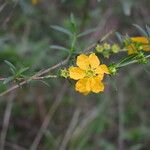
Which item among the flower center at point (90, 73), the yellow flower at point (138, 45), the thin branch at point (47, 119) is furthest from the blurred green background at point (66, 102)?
the flower center at point (90, 73)

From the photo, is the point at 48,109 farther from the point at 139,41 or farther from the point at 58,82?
the point at 139,41

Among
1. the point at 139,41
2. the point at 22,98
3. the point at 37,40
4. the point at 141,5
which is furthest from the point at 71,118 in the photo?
the point at 139,41

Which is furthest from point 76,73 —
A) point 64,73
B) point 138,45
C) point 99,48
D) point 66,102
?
point 66,102

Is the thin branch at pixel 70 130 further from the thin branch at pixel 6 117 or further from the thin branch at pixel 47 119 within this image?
the thin branch at pixel 6 117

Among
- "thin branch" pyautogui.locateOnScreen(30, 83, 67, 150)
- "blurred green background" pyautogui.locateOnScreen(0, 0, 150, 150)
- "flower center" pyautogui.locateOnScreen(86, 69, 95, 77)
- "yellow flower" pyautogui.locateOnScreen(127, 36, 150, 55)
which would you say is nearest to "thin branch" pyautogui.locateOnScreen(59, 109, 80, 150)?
"blurred green background" pyautogui.locateOnScreen(0, 0, 150, 150)

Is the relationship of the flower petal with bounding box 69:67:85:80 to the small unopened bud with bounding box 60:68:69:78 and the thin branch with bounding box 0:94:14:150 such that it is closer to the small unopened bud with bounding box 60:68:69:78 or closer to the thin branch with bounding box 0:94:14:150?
the small unopened bud with bounding box 60:68:69:78
